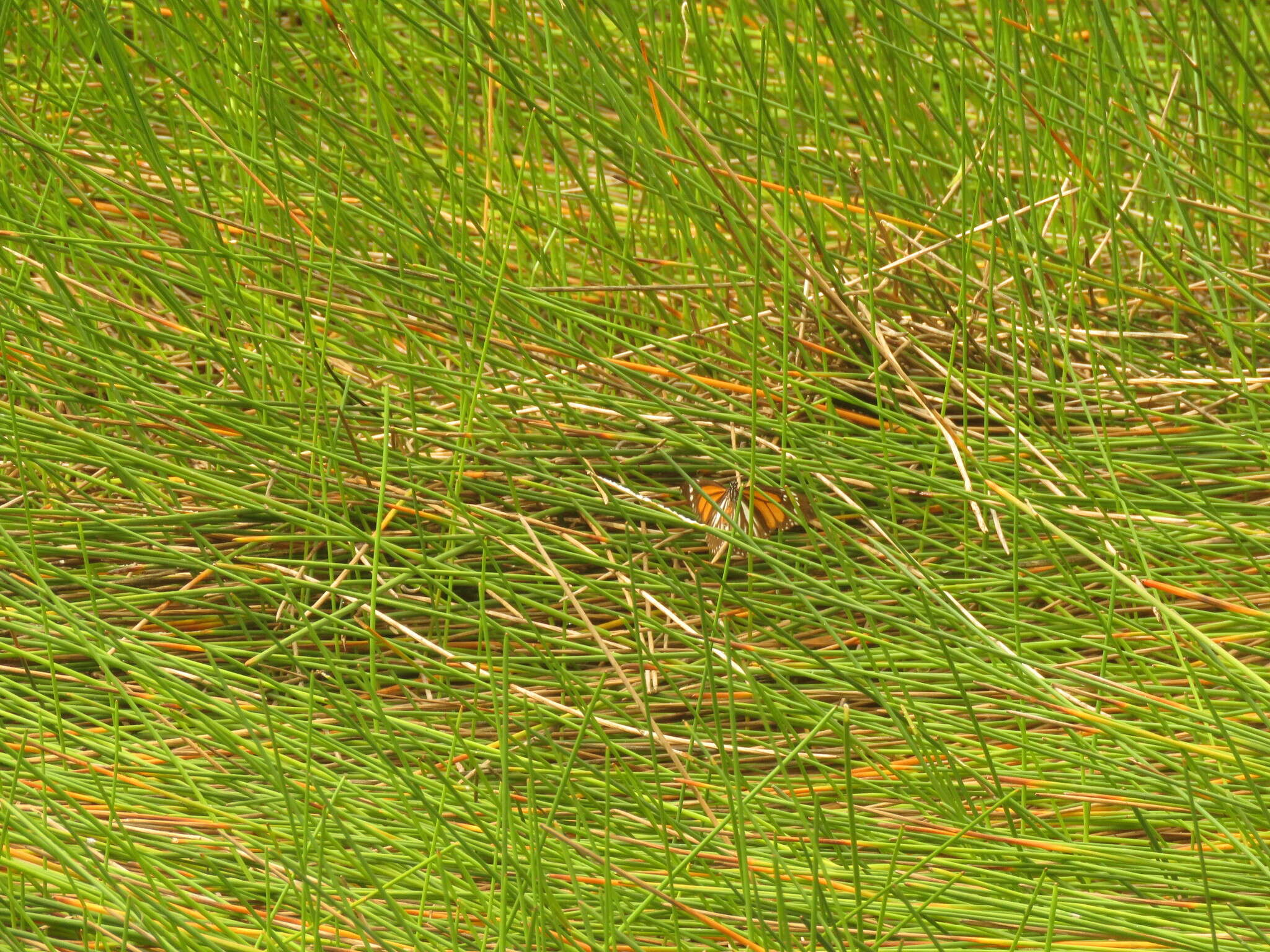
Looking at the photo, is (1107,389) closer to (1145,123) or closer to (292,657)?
(1145,123)

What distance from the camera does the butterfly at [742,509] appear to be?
4.71ft

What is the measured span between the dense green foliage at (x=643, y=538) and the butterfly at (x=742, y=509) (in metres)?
0.03

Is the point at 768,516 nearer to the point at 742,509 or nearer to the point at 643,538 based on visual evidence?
the point at 742,509

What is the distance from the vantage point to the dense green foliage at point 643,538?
1034mm

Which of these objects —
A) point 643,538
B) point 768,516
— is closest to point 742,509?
point 768,516

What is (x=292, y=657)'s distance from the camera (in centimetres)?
113

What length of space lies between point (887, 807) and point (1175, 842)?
0.77 ft

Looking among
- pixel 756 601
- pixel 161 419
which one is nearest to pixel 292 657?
pixel 756 601

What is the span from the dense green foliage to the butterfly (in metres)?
0.03

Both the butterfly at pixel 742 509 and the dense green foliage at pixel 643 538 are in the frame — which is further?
the butterfly at pixel 742 509

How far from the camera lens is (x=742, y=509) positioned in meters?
1.47

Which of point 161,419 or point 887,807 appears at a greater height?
→ point 161,419

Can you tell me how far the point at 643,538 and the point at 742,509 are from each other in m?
0.14

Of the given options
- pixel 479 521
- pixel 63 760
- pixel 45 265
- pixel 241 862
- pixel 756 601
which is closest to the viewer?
pixel 241 862
